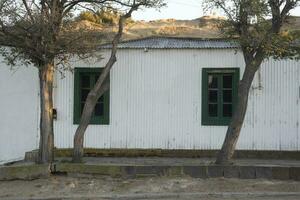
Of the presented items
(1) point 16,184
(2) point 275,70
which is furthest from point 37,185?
(2) point 275,70

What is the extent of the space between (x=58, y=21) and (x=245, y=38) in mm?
4779

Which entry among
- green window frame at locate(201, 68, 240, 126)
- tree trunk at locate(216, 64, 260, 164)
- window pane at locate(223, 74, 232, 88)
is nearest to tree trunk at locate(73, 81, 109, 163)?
green window frame at locate(201, 68, 240, 126)

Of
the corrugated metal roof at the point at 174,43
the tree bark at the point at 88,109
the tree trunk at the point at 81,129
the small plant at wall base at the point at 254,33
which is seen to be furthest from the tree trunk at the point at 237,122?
the tree trunk at the point at 81,129

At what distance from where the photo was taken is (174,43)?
17906mm

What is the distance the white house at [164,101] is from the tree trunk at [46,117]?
2.11 m

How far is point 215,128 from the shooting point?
17.4 meters

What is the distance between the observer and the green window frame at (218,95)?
56.7 feet

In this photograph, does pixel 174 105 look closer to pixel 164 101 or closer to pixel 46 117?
pixel 164 101

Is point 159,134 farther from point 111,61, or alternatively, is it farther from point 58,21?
point 58,21

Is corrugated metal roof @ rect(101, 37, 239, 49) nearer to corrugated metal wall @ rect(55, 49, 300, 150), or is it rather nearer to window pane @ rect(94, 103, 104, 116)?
corrugated metal wall @ rect(55, 49, 300, 150)

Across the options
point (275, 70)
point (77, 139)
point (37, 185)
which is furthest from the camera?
point (275, 70)

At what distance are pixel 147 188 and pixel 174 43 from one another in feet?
19.3

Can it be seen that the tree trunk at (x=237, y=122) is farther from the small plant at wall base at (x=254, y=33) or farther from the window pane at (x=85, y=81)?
the window pane at (x=85, y=81)

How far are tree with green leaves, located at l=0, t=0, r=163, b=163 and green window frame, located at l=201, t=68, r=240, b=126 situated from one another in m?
3.39
